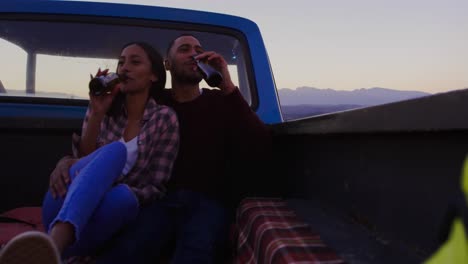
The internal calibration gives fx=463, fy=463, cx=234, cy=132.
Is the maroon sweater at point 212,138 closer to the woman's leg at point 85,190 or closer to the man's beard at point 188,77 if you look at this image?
the man's beard at point 188,77

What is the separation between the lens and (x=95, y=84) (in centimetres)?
188

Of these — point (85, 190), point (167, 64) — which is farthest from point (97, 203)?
point (167, 64)

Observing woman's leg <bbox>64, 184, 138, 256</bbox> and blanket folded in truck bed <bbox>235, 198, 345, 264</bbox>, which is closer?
blanket folded in truck bed <bbox>235, 198, 345, 264</bbox>

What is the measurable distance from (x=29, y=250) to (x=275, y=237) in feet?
2.08

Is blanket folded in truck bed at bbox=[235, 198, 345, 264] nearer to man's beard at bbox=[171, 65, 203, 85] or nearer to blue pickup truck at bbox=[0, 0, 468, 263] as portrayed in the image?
blue pickup truck at bbox=[0, 0, 468, 263]

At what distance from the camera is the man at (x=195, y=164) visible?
59.6 inches

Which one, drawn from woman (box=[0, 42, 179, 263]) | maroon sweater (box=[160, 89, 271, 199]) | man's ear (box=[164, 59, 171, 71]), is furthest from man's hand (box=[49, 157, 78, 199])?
man's ear (box=[164, 59, 171, 71])

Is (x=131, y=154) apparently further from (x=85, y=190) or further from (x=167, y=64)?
(x=167, y=64)

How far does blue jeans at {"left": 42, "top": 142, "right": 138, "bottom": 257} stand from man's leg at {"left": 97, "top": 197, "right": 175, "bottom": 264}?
0.03 m

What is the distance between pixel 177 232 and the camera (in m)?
1.62

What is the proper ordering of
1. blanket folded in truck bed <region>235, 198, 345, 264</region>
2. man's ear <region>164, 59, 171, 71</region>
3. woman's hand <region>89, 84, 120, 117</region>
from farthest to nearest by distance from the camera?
1. man's ear <region>164, 59, 171, 71</region>
2. woman's hand <region>89, 84, 120, 117</region>
3. blanket folded in truck bed <region>235, 198, 345, 264</region>

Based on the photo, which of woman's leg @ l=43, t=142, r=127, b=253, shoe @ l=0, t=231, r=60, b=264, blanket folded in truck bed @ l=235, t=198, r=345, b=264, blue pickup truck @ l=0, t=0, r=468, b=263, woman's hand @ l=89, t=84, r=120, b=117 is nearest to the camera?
blue pickup truck @ l=0, t=0, r=468, b=263

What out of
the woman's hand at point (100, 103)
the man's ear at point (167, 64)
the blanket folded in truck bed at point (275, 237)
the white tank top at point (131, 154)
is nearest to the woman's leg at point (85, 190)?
the white tank top at point (131, 154)

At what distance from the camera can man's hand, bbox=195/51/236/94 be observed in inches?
76.6
